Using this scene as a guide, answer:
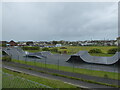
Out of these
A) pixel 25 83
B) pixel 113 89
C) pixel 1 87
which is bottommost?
pixel 113 89

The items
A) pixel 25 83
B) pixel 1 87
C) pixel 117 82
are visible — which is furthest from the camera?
pixel 117 82

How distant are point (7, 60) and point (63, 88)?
12.7 m

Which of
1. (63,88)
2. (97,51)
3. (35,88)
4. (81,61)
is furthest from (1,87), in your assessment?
(97,51)

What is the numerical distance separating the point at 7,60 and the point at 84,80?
41.1ft

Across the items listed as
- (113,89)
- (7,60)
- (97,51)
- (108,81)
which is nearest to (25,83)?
(113,89)

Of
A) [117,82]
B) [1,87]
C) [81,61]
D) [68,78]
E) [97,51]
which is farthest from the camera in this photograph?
[97,51]

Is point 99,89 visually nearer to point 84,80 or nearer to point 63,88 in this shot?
point 84,80

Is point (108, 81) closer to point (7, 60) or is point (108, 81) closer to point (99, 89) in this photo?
point (99, 89)

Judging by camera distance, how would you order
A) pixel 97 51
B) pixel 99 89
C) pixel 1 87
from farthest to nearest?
pixel 97 51, pixel 99 89, pixel 1 87

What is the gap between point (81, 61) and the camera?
14.6m

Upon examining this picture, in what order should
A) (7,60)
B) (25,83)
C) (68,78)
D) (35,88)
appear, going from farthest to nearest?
(7,60)
(68,78)
(25,83)
(35,88)

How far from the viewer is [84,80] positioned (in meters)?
Answer: 7.70

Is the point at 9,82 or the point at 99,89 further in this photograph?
the point at 99,89

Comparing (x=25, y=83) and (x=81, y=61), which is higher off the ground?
(x=25, y=83)
